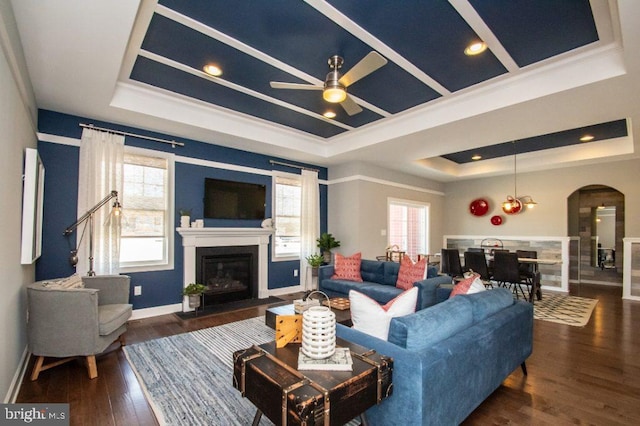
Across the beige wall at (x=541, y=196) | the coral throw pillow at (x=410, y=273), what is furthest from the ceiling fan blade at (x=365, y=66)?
the beige wall at (x=541, y=196)

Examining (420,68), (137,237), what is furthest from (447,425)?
(137,237)

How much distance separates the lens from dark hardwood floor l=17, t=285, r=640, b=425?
7.25 feet

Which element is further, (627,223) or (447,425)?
(627,223)

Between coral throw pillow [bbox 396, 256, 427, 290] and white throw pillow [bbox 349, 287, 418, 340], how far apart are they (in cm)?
238

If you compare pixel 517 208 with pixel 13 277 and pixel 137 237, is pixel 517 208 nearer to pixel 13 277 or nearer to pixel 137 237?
pixel 137 237

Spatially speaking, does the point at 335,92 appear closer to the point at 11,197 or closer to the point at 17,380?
the point at 11,197

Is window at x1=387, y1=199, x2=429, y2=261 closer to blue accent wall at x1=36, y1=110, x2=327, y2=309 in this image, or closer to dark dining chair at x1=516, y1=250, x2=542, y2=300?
dark dining chair at x1=516, y1=250, x2=542, y2=300

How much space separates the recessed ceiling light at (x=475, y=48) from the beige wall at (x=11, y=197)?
3652 mm

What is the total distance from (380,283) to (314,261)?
1.64 meters

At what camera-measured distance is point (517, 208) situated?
716cm

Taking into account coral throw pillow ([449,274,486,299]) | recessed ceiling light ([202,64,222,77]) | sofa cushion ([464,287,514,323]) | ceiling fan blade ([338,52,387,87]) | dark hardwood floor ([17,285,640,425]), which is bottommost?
dark hardwood floor ([17,285,640,425])

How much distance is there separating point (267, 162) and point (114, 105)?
2767mm

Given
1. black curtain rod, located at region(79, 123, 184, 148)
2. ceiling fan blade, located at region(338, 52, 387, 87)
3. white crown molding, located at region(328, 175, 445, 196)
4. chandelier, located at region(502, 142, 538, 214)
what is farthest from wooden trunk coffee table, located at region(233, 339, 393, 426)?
chandelier, located at region(502, 142, 538, 214)

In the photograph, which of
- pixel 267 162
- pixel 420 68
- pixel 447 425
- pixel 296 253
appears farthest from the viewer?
pixel 296 253
